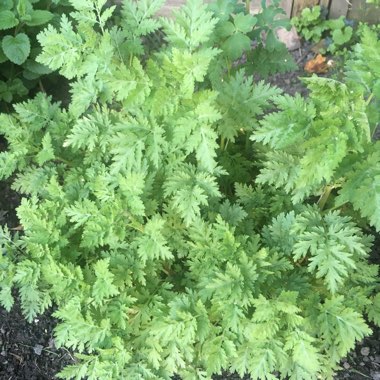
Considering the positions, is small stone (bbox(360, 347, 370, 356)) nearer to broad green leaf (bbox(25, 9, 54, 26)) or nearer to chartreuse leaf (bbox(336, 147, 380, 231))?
chartreuse leaf (bbox(336, 147, 380, 231))

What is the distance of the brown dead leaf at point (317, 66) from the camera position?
429cm

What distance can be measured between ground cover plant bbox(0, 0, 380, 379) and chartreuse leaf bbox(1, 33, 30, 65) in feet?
2.66

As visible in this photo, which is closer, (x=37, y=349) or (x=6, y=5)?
(x=37, y=349)

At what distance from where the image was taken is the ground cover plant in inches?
83.5

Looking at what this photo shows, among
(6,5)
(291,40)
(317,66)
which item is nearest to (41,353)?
(6,5)

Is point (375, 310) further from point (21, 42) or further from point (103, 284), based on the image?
point (21, 42)

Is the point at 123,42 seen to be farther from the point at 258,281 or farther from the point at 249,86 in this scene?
the point at 258,281

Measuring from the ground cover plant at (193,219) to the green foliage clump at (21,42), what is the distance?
906mm

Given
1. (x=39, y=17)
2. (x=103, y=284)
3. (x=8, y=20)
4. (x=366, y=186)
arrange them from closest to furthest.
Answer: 1. (x=366, y=186)
2. (x=103, y=284)
3. (x=8, y=20)
4. (x=39, y=17)

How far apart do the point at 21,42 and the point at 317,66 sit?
2.32 meters

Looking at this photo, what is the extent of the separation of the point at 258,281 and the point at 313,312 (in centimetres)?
29

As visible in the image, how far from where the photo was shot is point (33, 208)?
8.07ft

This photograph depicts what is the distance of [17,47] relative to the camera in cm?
330

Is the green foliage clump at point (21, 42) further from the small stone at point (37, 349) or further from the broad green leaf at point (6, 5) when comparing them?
the small stone at point (37, 349)
